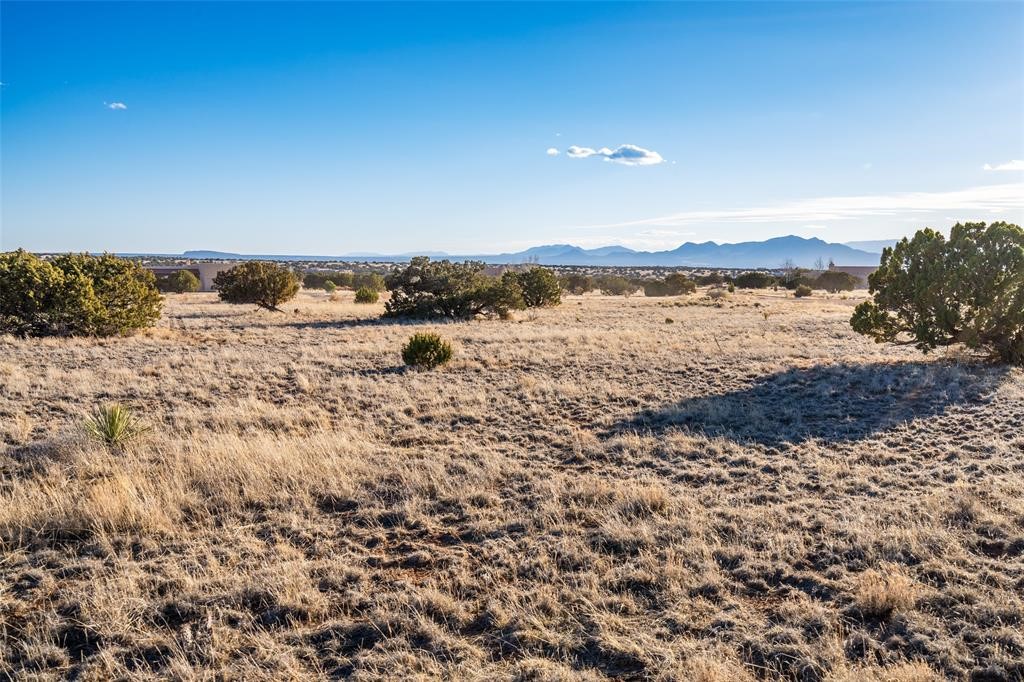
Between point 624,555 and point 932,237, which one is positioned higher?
point 932,237

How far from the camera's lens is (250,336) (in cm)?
1991

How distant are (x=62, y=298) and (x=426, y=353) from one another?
480 inches

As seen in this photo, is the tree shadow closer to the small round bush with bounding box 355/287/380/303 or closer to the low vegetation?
the small round bush with bounding box 355/287/380/303

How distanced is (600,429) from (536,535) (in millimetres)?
3997

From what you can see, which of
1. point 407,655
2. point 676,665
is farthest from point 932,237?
point 407,655

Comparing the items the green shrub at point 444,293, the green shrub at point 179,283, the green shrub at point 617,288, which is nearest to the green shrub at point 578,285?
the green shrub at point 617,288

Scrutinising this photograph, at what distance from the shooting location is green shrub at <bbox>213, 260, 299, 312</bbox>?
1130 inches

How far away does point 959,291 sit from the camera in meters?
13.2

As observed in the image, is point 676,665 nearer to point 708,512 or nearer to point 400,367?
point 708,512

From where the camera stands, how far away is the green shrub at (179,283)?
158 ft

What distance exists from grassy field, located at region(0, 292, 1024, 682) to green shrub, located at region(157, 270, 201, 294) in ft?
136

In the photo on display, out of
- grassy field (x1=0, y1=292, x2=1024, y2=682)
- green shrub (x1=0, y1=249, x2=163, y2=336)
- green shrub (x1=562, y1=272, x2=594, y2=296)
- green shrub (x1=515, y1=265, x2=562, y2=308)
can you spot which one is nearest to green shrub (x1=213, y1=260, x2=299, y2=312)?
green shrub (x1=0, y1=249, x2=163, y2=336)

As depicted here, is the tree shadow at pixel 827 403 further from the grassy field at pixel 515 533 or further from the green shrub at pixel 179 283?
the green shrub at pixel 179 283

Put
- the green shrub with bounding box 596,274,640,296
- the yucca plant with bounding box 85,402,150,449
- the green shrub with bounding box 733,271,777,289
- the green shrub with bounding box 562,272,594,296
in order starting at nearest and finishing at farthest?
the yucca plant with bounding box 85,402,150,449
the green shrub with bounding box 596,274,640,296
the green shrub with bounding box 562,272,594,296
the green shrub with bounding box 733,271,777,289
